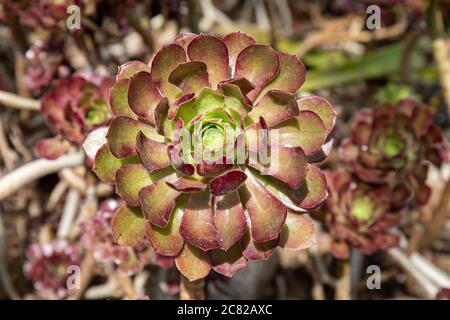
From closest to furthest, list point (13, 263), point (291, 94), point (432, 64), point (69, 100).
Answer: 1. point (291, 94)
2. point (69, 100)
3. point (13, 263)
4. point (432, 64)

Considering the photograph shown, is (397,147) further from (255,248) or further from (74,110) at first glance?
(74,110)

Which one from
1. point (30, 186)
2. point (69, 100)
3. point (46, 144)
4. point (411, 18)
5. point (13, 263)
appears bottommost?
point (13, 263)

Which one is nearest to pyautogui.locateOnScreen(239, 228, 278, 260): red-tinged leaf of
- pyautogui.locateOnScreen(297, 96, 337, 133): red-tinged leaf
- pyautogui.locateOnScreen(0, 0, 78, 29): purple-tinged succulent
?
pyautogui.locateOnScreen(297, 96, 337, 133): red-tinged leaf

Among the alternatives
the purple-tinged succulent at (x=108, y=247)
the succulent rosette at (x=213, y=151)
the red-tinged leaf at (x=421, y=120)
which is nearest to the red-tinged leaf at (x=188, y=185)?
the succulent rosette at (x=213, y=151)

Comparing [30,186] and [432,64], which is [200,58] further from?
[432,64]

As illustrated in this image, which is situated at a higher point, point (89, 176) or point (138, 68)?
point (138, 68)

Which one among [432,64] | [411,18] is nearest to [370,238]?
[411,18]
